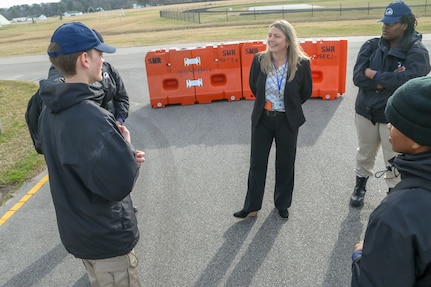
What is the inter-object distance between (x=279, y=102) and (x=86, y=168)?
8.00 ft

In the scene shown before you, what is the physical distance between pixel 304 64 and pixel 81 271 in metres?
3.09

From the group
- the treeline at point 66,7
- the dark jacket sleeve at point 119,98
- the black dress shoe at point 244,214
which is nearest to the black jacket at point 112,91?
the dark jacket sleeve at point 119,98

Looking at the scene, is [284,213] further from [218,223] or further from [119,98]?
[119,98]

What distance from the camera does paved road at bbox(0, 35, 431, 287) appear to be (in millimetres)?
3561

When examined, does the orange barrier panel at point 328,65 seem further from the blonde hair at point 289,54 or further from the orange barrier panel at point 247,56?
the blonde hair at point 289,54

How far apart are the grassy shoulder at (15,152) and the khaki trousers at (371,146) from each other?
4.76m

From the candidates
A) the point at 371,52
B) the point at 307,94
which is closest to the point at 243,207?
the point at 307,94

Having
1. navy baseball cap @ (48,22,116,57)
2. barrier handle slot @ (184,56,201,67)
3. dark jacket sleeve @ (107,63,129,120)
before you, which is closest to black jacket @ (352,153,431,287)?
navy baseball cap @ (48,22,116,57)

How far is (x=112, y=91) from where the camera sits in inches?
156

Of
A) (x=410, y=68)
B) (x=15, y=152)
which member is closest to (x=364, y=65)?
(x=410, y=68)

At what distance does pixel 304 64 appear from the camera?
4031mm

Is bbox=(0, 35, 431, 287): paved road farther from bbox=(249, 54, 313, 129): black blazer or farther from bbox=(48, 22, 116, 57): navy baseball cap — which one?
bbox=(48, 22, 116, 57): navy baseball cap

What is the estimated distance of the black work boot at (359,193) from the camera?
173 inches

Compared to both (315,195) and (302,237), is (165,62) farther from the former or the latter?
(302,237)
